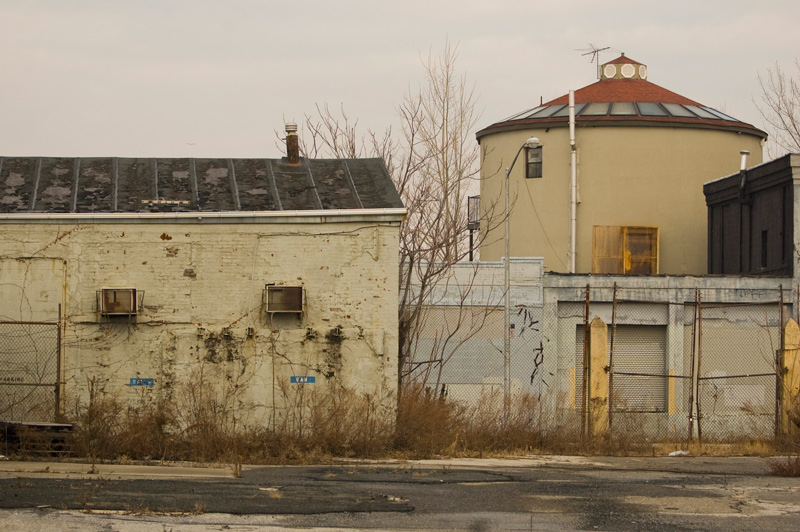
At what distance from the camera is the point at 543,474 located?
15453 millimetres

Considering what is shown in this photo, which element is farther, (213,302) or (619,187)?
(619,187)

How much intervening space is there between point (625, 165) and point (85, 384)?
22740 mm

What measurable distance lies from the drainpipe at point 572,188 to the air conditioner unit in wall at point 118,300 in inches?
796

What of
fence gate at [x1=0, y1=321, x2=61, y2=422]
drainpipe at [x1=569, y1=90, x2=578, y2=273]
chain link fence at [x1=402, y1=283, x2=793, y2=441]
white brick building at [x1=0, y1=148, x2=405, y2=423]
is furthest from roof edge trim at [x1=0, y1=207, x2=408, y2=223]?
drainpipe at [x1=569, y1=90, x2=578, y2=273]

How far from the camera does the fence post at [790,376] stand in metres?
21.7

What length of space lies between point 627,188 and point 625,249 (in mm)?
2049

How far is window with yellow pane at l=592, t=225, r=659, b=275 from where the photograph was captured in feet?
117

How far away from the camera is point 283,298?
714 inches

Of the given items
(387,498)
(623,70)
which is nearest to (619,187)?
(623,70)

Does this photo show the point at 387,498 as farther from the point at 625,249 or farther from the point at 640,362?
the point at 625,249

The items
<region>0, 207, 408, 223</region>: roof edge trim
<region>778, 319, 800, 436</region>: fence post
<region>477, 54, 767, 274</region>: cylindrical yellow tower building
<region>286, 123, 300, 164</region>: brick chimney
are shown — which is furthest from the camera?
<region>477, 54, 767, 274</region>: cylindrical yellow tower building

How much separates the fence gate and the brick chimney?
18.1ft

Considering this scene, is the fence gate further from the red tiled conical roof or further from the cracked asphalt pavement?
the red tiled conical roof

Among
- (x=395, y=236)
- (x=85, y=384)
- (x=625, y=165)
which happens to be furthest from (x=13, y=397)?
(x=625, y=165)
